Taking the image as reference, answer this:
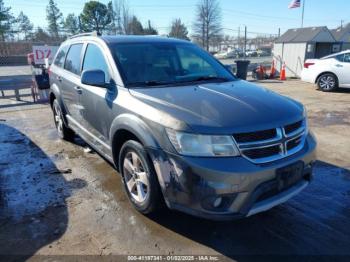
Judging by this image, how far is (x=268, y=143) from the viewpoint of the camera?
262cm

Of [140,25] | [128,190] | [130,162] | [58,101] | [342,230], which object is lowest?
[342,230]

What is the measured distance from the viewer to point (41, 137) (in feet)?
20.2

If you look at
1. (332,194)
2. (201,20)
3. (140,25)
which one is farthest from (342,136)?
(201,20)

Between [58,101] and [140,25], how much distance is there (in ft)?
130

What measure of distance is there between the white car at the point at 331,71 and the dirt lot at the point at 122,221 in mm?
7306

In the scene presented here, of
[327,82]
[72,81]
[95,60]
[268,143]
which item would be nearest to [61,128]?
[72,81]

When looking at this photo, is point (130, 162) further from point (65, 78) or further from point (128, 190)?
point (65, 78)

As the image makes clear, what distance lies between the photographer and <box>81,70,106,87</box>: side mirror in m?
3.34

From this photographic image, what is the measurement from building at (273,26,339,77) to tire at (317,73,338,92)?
14.8ft

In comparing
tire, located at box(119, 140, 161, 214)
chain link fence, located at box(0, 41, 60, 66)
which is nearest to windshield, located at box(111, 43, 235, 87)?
tire, located at box(119, 140, 161, 214)

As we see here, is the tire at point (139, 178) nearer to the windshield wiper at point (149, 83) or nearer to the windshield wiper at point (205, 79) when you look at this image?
the windshield wiper at point (149, 83)

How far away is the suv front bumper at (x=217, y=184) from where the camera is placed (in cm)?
245

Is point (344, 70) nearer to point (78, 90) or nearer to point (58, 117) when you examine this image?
point (58, 117)

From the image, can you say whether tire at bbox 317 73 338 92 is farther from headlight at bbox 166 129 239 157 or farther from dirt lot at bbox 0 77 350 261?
headlight at bbox 166 129 239 157
